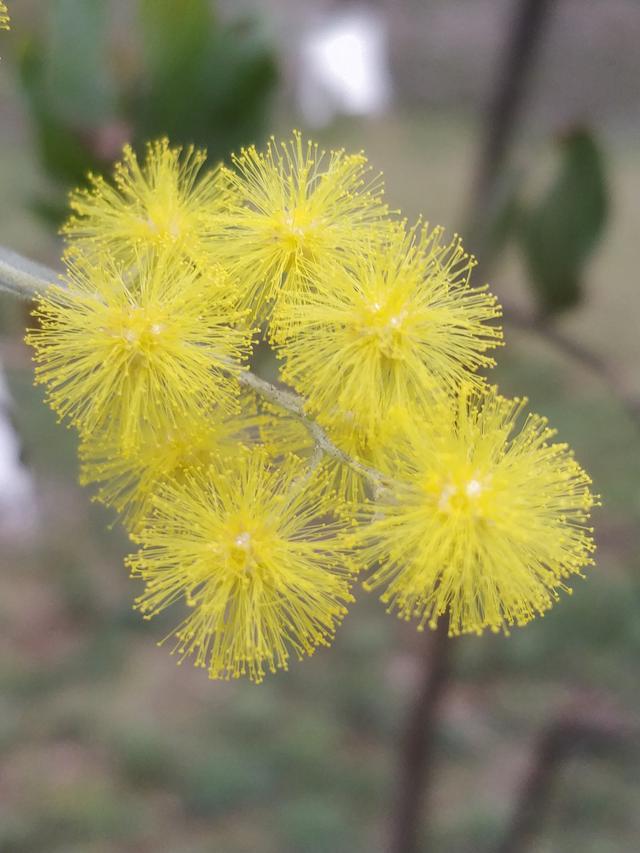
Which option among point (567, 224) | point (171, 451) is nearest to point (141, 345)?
point (171, 451)

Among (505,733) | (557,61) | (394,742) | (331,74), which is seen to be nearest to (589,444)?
(505,733)

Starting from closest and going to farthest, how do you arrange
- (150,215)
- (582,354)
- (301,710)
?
(150,215), (582,354), (301,710)

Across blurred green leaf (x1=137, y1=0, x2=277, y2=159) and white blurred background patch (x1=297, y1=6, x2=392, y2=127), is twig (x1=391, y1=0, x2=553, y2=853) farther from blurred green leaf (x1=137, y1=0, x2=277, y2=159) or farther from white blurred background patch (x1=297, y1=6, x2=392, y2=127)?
white blurred background patch (x1=297, y1=6, x2=392, y2=127)

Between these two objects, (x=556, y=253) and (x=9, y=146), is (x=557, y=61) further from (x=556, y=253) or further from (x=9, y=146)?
(x=556, y=253)

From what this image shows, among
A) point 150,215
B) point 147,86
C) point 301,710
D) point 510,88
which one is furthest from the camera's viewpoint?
point 301,710

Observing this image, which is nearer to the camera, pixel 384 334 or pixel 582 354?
pixel 384 334

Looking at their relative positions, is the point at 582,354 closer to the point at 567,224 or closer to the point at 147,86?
the point at 567,224

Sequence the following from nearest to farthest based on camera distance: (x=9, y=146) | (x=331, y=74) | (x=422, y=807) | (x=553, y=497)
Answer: (x=553, y=497)
(x=422, y=807)
(x=331, y=74)
(x=9, y=146)
